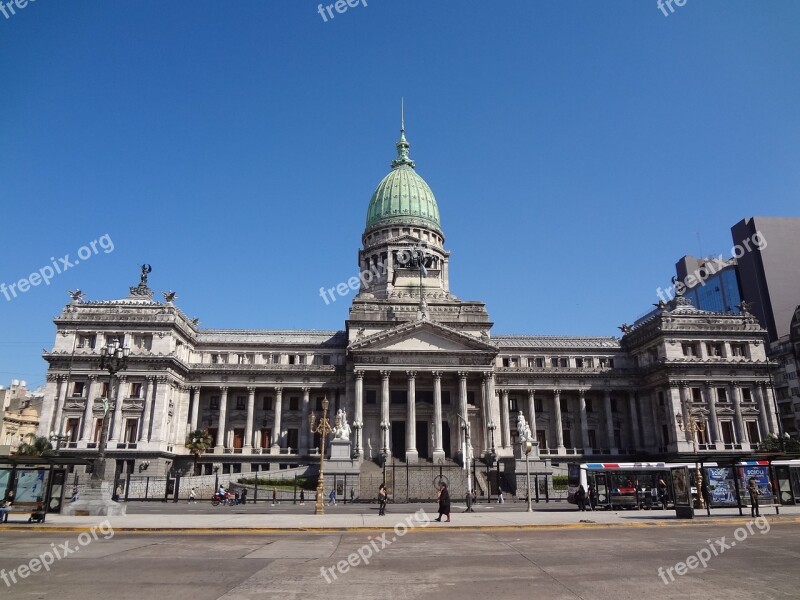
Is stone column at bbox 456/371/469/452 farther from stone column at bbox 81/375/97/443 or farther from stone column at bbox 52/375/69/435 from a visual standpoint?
stone column at bbox 52/375/69/435

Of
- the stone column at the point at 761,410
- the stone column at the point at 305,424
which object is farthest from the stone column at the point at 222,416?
the stone column at the point at 761,410

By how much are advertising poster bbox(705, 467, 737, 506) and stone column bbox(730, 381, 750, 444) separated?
34930 mm

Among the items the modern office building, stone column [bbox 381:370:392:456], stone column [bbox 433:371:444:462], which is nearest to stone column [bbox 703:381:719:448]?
stone column [bbox 433:371:444:462]

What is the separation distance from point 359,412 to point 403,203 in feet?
144

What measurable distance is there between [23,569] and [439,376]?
51.1 meters

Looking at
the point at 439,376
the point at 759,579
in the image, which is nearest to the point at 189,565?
the point at 759,579

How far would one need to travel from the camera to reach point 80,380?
205 ft

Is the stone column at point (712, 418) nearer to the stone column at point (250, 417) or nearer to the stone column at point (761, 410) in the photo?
the stone column at point (761, 410)

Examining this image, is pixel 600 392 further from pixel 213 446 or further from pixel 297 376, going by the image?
pixel 213 446

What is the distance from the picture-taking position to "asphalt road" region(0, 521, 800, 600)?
11.7 meters

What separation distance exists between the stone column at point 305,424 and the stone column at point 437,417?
16.3m

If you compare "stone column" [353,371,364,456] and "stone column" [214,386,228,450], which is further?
"stone column" [214,386,228,450]

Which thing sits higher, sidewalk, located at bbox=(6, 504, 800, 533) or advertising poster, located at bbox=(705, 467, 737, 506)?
advertising poster, located at bbox=(705, 467, 737, 506)

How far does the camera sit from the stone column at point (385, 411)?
58.8 metres
